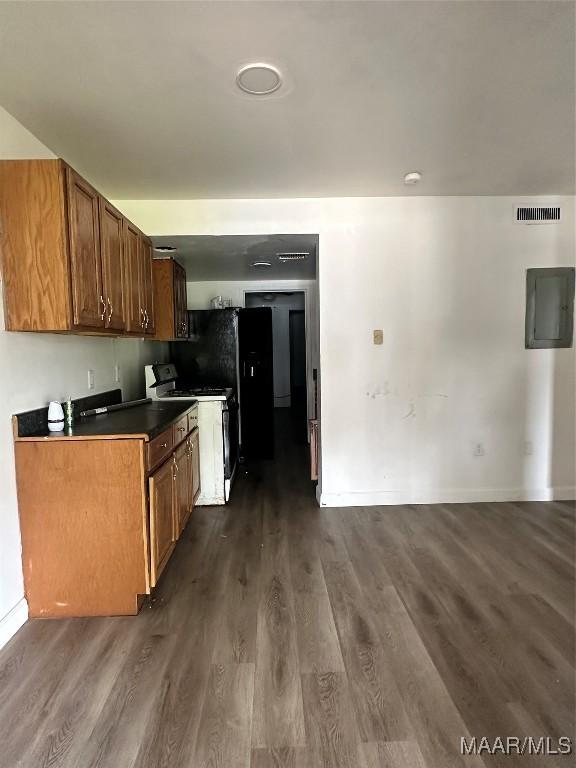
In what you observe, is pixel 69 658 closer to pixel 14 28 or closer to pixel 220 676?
pixel 220 676

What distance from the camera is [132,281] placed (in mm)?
2756

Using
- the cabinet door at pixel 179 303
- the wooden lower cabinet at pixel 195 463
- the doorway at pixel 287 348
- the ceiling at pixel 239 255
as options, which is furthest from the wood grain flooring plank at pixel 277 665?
the doorway at pixel 287 348

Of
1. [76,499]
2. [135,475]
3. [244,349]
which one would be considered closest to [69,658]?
[76,499]

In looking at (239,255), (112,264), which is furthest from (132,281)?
(239,255)

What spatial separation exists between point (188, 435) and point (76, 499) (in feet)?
3.56

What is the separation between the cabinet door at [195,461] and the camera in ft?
10.2

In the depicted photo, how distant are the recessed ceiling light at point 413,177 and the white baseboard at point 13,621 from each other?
131 inches

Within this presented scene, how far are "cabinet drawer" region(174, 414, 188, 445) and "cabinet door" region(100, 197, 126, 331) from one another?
2.33ft

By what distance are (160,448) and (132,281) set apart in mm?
1205

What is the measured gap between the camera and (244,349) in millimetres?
4918

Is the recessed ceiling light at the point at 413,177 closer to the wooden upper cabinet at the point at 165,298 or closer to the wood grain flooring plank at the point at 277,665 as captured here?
the wooden upper cabinet at the point at 165,298

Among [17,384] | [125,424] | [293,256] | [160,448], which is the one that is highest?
[293,256]

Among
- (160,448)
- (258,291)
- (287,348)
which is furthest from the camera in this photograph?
(287,348)

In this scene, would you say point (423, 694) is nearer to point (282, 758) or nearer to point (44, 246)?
point (282, 758)
